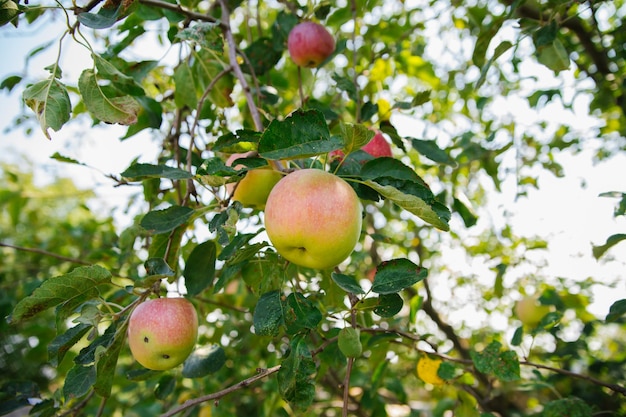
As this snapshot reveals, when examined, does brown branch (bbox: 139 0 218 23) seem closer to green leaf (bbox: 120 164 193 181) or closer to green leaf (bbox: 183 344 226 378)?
green leaf (bbox: 120 164 193 181)

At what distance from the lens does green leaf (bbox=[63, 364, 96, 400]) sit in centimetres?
98

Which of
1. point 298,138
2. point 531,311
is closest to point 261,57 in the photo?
point 298,138

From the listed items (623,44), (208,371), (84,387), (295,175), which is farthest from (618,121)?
(84,387)

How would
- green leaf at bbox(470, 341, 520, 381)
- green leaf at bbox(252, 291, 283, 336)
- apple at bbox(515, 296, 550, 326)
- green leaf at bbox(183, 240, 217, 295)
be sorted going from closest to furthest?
1. green leaf at bbox(252, 291, 283, 336)
2. green leaf at bbox(183, 240, 217, 295)
3. green leaf at bbox(470, 341, 520, 381)
4. apple at bbox(515, 296, 550, 326)

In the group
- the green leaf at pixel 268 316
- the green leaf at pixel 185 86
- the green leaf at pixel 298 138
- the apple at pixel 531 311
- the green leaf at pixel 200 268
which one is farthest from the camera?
the apple at pixel 531 311

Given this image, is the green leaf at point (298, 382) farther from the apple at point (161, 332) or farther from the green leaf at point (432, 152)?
the green leaf at point (432, 152)

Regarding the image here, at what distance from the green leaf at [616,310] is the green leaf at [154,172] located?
1.18 metres

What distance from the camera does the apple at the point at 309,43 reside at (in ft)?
5.28

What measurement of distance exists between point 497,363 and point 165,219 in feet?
3.27

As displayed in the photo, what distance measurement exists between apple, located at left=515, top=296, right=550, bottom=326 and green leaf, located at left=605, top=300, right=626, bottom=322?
1.13 metres

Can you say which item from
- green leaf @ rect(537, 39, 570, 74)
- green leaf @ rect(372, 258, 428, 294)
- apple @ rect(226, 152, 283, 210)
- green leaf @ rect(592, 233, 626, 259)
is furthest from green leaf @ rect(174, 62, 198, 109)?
green leaf @ rect(592, 233, 626, 259)

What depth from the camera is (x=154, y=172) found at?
0.97 metres

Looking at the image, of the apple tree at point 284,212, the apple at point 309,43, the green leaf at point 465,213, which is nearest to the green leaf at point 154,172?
the apple tree at point 284,212

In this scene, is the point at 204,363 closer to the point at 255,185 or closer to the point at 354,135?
the point at 255,185
